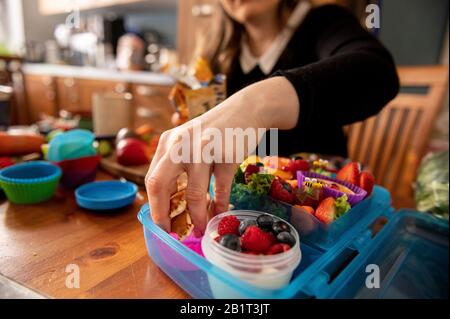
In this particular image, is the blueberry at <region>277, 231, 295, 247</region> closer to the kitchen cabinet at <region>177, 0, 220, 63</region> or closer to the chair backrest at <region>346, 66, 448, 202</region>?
the chair backrest at <region>346, 66, 448, 202</region>

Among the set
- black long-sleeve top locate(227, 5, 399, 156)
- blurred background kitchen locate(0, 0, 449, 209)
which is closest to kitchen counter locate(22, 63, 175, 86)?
blurred background kitchen locate(0, 0, 449, 209)

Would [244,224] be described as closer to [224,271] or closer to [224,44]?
[224,271]

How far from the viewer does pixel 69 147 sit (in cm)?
57

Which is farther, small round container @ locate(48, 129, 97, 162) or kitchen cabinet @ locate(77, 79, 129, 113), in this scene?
kitchen cabinet @ locate(77, 79, 129, 113)

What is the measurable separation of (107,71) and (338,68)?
1.76 metres

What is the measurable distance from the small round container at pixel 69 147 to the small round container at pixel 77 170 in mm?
23

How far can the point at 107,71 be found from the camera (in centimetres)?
192

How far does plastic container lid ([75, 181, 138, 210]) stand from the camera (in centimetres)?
48

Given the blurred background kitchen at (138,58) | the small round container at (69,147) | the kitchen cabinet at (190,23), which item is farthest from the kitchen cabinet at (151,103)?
the small round container at (69,147)

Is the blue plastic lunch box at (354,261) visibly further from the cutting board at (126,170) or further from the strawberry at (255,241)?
the cutting board at (126,170)

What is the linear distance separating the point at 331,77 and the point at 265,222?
0.29m

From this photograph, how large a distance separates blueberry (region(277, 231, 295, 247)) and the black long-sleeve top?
202 millimetres

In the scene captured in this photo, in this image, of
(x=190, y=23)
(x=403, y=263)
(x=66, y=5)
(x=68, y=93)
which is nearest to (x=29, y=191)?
(x=403, y=263)

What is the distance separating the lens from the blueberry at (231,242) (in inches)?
12.1
